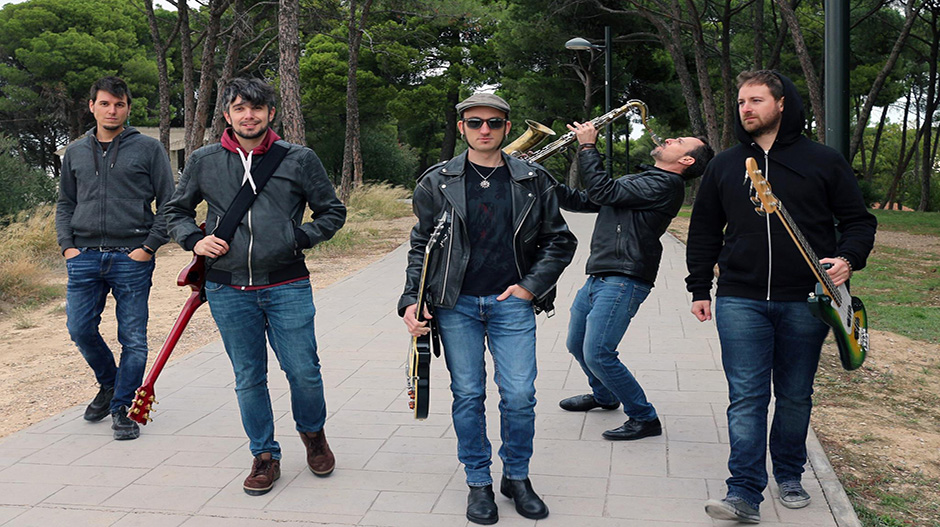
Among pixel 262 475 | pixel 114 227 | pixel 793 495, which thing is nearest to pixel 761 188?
pixel 793 495

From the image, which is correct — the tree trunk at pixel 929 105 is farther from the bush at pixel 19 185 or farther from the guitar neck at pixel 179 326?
the guitar neck at pixel 179 326

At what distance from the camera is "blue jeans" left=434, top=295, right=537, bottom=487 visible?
380 centimetres

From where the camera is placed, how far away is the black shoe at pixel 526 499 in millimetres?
3785

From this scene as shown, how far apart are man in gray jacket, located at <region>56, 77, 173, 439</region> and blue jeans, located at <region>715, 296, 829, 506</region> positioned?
316 centimetres

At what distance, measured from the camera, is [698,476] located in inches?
168

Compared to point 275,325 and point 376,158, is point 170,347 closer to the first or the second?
point 275,325

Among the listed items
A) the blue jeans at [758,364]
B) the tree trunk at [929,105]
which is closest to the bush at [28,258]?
the blue jeans at [758,364]

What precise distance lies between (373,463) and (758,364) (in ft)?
6.48

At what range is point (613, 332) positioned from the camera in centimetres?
467

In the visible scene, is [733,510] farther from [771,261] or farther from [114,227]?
[114,227]

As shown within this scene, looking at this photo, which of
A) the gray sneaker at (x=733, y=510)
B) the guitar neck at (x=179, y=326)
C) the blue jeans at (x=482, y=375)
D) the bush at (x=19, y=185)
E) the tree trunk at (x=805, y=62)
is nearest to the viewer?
the gray sneaker at (x=733, y=510)

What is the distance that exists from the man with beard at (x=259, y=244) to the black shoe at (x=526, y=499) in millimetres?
1019

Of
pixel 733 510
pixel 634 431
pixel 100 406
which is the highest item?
pixel 733 510

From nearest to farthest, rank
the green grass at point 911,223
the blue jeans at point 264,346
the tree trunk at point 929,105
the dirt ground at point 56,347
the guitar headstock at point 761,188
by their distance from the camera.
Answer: the guitar headstock at point 761,188
the blue jeans at point 264,346
the dirt ground at point 56,347
the green grass at point 911,223
the tree trunk at point 929,105
